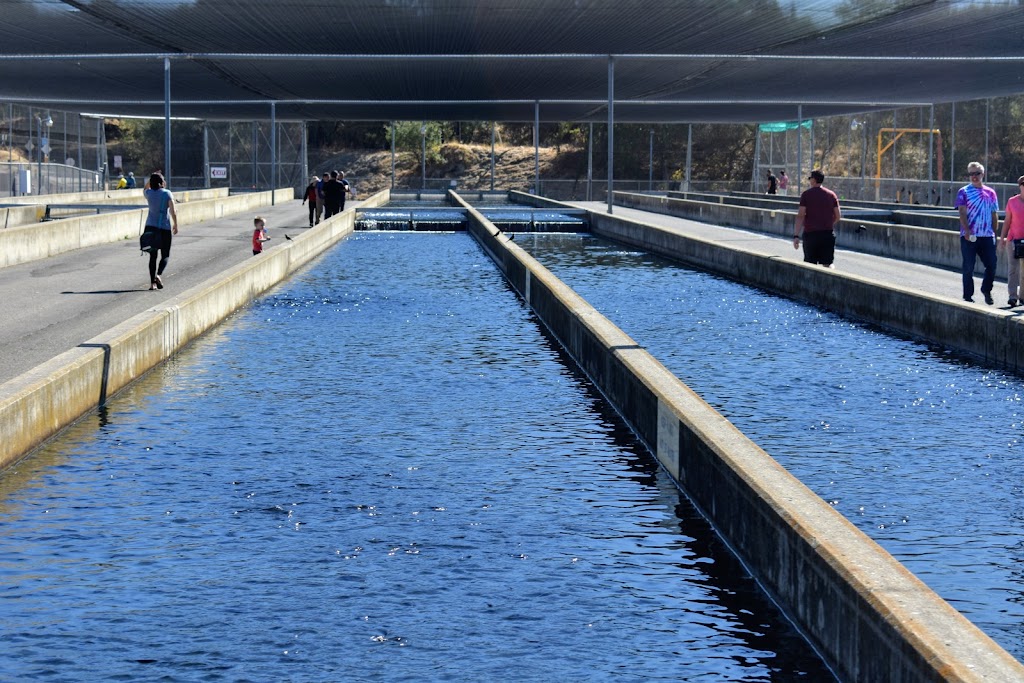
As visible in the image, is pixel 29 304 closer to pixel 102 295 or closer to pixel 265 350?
pixel 102 295

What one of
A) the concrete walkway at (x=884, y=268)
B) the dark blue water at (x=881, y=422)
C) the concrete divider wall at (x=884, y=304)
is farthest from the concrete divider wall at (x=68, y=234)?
the concrete walkway at (x=884, y=268)

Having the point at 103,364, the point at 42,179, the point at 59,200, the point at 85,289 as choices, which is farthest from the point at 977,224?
the point at 42,179

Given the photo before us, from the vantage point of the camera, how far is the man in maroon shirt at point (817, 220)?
22.3 metres

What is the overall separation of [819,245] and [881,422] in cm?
1102

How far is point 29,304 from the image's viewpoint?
2128cm

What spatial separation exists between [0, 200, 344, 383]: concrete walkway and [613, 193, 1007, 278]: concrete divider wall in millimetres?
13803

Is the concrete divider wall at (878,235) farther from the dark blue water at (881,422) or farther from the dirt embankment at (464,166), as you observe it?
the dirt embankment at (464,166)

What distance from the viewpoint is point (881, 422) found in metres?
13.1

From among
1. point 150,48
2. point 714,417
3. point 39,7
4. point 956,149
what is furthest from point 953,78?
point 714,417

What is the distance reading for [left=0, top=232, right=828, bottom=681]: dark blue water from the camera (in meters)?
6.76

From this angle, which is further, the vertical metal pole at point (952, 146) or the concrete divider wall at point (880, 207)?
the vertical metal pole at point (952, 146)

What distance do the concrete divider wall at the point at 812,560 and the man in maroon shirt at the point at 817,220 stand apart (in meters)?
10.1

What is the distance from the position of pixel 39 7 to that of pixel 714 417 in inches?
1279

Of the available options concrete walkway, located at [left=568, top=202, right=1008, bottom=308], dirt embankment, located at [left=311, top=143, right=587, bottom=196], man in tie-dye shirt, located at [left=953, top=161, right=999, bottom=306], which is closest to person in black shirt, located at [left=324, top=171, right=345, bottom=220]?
concrete walkway, located at [left=568, top=202, right=1008, bottom=308]
